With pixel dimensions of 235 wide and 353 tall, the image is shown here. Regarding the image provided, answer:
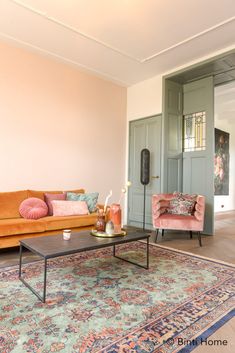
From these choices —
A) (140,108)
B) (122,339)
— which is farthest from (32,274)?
(140,108)

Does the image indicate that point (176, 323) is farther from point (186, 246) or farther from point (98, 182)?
point (98, 182)

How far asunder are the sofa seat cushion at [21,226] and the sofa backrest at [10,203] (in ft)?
1.09

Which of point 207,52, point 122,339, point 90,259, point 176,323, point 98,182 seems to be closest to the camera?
point 122,339

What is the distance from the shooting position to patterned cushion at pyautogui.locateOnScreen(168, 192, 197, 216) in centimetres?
400

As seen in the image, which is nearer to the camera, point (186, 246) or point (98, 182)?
point (186, 246)

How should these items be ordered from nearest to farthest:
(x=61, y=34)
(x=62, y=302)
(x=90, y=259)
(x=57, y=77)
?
(x=62, y=302) < (x=90, y=259) < (x=61, y=34) < (x=57, y=77)

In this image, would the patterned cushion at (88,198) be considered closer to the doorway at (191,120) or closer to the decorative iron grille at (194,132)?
the doorway at (191,120)

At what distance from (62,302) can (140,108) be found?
4.32 metres

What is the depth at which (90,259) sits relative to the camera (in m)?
2.91

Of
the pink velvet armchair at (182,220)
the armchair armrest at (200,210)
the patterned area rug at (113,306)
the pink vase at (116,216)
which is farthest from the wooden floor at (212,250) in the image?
the pink vase at (116,216)

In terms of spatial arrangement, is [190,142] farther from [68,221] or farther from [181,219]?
[68,221]

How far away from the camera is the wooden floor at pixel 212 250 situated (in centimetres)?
144

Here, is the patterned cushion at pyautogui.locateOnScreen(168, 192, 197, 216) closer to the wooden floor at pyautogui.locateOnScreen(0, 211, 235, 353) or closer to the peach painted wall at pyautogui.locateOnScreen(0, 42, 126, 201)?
the wooden floor at pyautogui.locateOnScreen(0, 211, 235, 353)

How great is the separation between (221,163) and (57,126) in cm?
544
